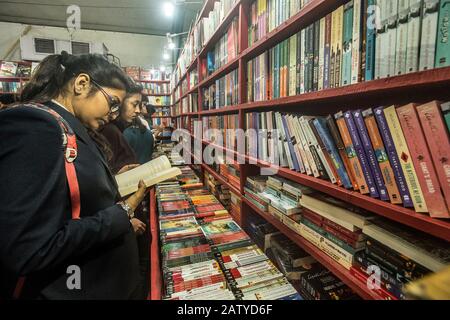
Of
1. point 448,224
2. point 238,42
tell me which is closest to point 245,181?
point 238,42

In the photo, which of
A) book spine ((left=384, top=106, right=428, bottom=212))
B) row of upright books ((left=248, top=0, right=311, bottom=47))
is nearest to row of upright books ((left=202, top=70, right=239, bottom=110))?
row of upright books ((left=248, top=0, right=311, bottom=47))

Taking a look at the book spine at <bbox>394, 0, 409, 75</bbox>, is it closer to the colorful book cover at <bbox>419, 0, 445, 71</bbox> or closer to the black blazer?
the colorful book cover at <bbox>419, 0, 445, 71</bbox>

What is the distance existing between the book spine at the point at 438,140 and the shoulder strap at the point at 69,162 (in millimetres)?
922

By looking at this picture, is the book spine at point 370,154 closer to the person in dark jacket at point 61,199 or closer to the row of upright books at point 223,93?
the person in dark jacket at point 61,199

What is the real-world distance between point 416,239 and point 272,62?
→ 0.95 m

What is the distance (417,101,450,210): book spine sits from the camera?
1.81 ft

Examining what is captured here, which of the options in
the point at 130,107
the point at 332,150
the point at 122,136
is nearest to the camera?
the point at 332,150

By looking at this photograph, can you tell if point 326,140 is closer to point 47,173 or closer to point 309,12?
point 309,12

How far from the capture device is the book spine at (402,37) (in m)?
0.61

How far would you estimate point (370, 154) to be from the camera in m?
0.72

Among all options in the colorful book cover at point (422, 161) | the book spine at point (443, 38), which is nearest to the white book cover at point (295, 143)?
the colorful book cover at point (422, 161)

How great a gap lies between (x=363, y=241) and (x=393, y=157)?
1.06ft

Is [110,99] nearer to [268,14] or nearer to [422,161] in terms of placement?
[268,14]

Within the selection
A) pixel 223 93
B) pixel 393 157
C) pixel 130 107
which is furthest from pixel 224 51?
pixel 393 157
